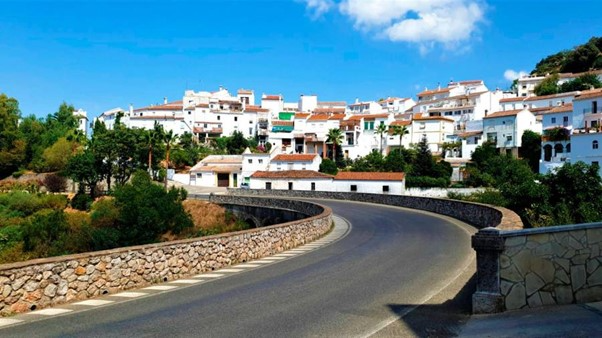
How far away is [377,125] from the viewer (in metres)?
103

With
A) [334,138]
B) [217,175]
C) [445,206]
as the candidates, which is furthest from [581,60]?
[445,206]

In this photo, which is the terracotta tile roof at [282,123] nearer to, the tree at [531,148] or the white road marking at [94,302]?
the tree at [531,148]

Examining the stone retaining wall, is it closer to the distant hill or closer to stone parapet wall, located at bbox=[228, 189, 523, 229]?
stone parapet wall, located at bbox=[228, 189, 523, 229]

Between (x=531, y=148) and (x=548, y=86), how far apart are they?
126 ft

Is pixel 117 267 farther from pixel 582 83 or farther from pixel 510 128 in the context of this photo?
pixel 582 83

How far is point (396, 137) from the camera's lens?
100 meters

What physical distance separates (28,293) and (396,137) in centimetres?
9338

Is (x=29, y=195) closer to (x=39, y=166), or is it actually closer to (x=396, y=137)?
(x=39, y=166)

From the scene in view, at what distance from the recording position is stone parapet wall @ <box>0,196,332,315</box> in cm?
964

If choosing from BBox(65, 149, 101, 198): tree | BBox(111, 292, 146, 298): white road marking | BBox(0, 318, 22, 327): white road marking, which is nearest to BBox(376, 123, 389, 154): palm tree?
BBox(65, 149, 101, 198): tree

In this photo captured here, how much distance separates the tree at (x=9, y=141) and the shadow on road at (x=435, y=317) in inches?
3877

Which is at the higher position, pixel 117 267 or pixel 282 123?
pixel 282 123

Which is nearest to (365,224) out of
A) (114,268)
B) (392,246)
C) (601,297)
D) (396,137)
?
(392,246)

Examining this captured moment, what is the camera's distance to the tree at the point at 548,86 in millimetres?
111406
